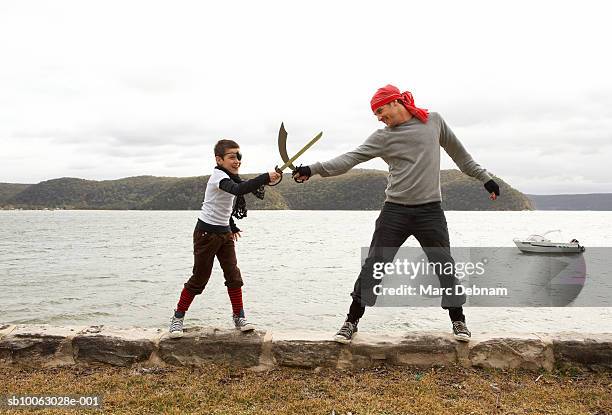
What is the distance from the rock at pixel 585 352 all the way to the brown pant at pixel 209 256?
11.3 ft

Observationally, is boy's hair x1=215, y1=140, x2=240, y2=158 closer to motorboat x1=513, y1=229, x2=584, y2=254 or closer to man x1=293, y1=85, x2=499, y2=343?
man x1=293, y1=85, x2=499, y2=343

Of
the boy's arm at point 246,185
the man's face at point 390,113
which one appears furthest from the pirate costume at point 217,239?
the man's face at point 390,113

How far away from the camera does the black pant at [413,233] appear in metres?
4.76

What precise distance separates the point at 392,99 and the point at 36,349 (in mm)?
4487

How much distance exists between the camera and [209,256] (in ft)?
16.8

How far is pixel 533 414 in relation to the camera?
3805 millimetres

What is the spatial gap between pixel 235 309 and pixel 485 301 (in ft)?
55.1

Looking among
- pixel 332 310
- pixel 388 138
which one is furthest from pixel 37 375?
pixel 332 310

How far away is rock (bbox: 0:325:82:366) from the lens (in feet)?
16.3

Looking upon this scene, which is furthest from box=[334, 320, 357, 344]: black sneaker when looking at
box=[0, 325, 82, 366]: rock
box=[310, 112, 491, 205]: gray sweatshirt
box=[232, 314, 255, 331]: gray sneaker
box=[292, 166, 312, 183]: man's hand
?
box=[0, 325, 82, 366]: rock

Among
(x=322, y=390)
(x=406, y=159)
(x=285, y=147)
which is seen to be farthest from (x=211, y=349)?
(x=406, y=159)

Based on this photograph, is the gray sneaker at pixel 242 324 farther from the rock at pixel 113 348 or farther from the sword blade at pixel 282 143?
the sword blade at pixel 282 143

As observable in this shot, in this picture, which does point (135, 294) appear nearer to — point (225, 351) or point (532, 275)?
point (225, 351)

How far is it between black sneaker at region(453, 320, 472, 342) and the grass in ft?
0.97
